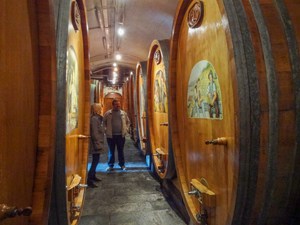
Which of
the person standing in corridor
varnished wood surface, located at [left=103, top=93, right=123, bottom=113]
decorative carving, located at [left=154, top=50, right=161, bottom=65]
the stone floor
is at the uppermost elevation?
varnished wood surface, located at [left=103, top=93, right=123, bottom=113]

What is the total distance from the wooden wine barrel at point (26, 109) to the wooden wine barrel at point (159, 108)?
1964 mm

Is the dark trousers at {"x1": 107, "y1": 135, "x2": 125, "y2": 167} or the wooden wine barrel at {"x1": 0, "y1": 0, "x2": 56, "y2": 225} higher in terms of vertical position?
the wooden wine barrel at {"x1": 0, "y1": 0, "x2": 56, "y2": 225}

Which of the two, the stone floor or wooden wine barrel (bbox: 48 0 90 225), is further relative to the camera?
the stone floor

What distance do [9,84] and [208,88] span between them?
1250 millimetres

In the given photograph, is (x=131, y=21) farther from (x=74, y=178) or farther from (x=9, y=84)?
(x=9, y=84)

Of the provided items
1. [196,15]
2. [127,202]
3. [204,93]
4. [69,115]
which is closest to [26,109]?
[69,115]

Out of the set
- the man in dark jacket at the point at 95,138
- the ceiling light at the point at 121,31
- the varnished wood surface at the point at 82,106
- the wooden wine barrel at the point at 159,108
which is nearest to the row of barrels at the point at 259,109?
the varnished wood surface at the point at 82,106

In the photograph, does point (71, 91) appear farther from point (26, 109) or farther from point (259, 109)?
point (259, 109)

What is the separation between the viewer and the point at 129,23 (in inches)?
277

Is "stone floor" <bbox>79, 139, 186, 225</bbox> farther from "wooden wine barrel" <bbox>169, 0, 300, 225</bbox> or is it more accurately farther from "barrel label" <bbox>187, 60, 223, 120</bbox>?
"wooden wine barrel" <bbox>169, 0, 300, 225</bbox>

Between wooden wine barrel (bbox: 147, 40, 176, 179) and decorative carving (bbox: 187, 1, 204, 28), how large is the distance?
1115 mm

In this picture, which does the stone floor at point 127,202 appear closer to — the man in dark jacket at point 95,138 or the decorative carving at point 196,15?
the man in dark jacket at point 95,138

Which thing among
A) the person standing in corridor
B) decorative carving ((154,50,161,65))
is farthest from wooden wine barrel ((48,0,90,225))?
the person standing in corridor

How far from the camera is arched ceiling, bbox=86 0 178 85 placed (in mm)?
5691
